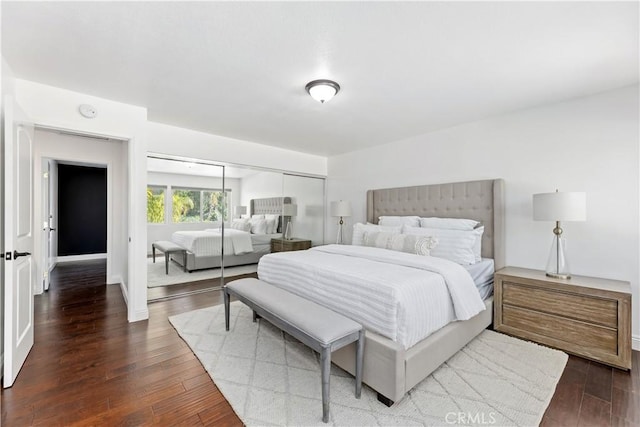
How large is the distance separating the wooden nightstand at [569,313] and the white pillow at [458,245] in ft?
1.10

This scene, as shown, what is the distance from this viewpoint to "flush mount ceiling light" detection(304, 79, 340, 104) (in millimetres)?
2420

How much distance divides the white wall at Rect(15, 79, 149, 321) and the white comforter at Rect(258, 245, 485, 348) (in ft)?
5.11

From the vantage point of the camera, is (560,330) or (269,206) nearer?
(560,330)

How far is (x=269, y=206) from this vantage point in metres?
5.12

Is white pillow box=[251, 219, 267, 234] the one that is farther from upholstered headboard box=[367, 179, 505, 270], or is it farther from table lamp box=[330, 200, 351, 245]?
upholstered headboard box=[367, 179, 505, 270]

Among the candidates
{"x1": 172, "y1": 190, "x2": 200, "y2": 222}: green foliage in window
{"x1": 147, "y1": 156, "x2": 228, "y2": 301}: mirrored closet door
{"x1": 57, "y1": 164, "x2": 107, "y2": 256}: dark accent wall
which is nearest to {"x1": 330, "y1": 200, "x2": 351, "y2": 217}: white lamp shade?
{"x1": 147, "y1": 156, "x2": 228, "y2": 301}: mirrored closet door

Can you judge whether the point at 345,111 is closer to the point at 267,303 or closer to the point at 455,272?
the point at 455,272

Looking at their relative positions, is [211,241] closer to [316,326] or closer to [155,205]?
[155,205]

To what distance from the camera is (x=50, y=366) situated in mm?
2152

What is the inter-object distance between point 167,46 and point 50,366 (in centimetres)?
262

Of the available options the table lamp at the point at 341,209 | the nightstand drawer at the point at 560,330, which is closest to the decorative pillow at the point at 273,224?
the table lamp at the point at 341,209

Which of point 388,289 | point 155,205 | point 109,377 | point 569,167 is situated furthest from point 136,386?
point 569,167

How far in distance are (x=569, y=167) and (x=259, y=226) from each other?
4450mm

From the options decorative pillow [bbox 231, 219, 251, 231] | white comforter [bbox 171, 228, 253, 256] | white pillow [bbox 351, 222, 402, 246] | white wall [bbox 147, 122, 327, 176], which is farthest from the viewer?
decorative pillow [bbox 231, 219, 251, 231]
